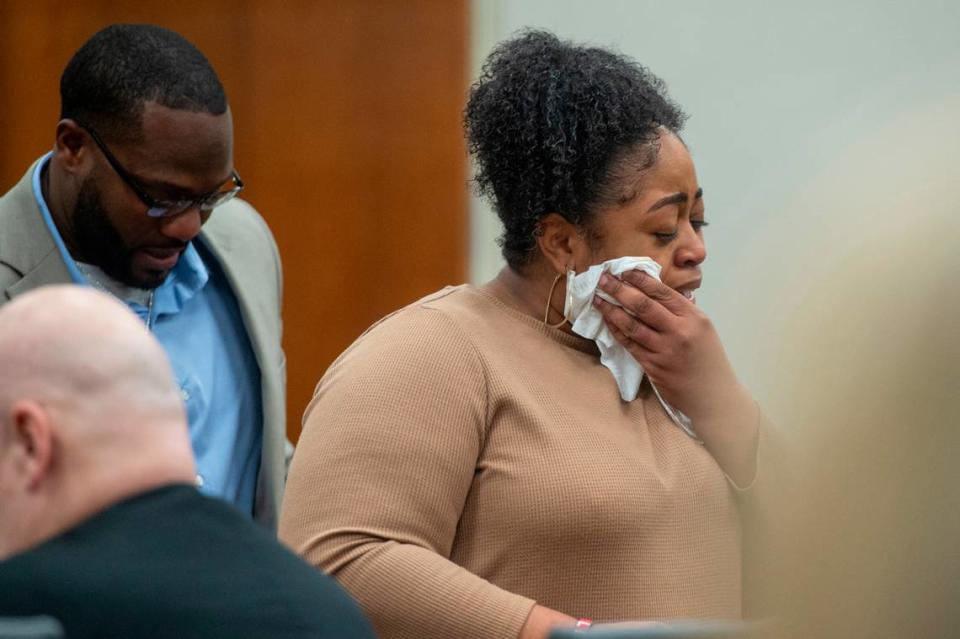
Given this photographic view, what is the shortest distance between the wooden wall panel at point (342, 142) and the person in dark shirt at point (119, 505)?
8.53ft

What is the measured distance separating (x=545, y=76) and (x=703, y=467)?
0.72 metres

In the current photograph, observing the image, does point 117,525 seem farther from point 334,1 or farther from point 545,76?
point 334,1

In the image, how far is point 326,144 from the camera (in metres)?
4.16

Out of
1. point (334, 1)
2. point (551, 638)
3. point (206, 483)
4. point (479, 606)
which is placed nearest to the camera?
point (551, 638)

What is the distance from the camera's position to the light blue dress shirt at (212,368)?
8.91ft

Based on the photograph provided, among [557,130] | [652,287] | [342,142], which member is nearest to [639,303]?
[652,287]

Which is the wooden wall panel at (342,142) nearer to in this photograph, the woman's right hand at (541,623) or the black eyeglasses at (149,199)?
the black eyeglasses at (149,199)

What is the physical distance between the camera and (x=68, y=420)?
56.8 inches

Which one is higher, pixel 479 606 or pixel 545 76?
pixel 545 76

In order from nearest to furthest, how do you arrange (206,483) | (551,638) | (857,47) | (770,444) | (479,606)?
(551,638) → (479,606) → (770,444) → (206,483) → (857,47)

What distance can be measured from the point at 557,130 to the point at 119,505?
116 cm

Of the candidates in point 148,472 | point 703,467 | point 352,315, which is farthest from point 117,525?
point 352,315

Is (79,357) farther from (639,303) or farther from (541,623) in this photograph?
A: (639,303)

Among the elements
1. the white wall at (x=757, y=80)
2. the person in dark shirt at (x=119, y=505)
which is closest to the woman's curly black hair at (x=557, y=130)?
the person in dark shirt at (x=119, y=505)
